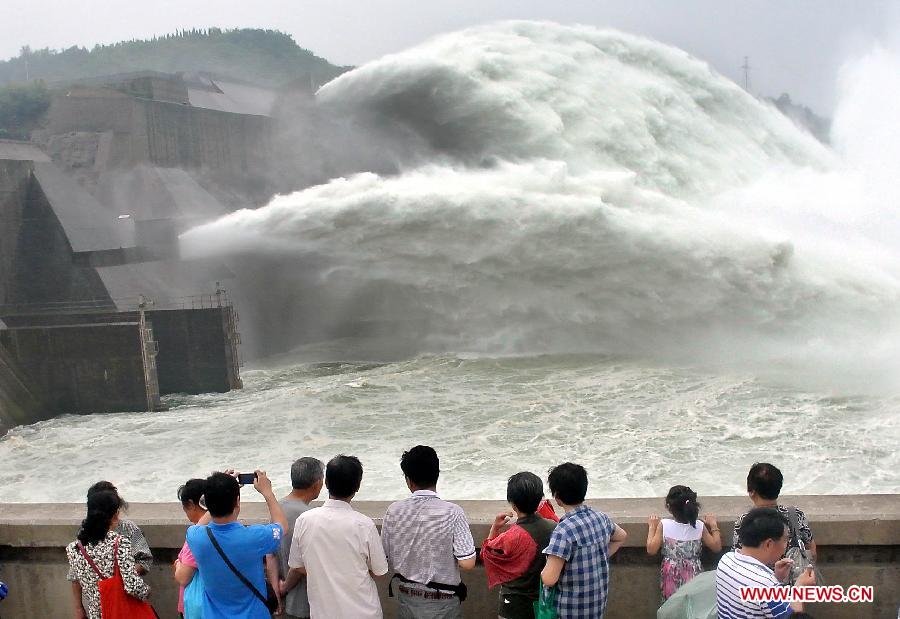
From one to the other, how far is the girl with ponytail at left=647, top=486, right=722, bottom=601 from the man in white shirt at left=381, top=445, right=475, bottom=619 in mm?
878

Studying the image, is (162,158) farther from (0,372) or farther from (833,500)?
(833,500)

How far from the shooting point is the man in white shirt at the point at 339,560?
10.5 feet

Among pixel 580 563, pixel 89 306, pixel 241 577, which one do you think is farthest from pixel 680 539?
pixel 89 306

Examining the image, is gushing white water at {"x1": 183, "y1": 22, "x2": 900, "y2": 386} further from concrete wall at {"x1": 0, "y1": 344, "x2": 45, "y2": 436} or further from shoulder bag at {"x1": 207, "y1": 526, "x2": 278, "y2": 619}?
shoulder bag at {"x1": 207, "y1": 526, "x2": 278, "y2": 619}

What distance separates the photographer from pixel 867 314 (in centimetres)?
1680

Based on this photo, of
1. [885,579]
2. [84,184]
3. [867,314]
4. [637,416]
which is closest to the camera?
[885,579]

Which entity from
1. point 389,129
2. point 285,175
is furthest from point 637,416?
point 285,175

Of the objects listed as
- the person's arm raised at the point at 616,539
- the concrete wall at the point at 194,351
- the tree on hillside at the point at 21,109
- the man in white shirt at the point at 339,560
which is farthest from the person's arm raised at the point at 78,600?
the tree on hillside at the point at 21,109

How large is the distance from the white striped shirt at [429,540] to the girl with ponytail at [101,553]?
1.07m

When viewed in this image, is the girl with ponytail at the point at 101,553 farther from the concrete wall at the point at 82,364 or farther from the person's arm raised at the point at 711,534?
the concrete wall at the point at 82,364

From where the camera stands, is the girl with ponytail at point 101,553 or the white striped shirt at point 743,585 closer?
the white striped shirt at point 743,585

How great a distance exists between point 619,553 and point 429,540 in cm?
101

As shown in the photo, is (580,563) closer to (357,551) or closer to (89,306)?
(357,551)

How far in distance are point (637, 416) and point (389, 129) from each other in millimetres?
15888
